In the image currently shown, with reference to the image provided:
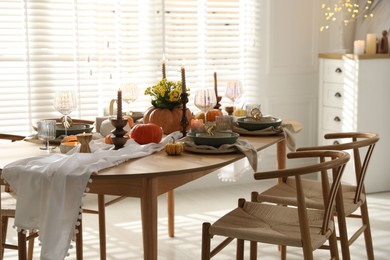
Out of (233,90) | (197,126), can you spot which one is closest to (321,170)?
(197,126)

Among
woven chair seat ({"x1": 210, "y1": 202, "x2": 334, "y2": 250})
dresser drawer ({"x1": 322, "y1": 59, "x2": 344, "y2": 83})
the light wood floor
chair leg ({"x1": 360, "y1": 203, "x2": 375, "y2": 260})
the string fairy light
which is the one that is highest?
the string fairy light

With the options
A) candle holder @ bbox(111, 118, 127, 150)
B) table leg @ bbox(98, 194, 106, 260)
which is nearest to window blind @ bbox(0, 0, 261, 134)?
table leg @ bbox(98, 194, 106, 260)

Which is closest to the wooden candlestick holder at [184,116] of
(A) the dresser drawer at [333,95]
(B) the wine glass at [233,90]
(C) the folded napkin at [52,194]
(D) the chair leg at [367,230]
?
(B) the wine glass at [233,90]

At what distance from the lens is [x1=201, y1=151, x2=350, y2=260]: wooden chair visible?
8.38 feet

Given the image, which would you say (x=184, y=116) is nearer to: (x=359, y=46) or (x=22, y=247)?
(x=22, y=247)

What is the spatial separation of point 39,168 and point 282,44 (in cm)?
329

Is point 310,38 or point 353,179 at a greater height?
point 310,38

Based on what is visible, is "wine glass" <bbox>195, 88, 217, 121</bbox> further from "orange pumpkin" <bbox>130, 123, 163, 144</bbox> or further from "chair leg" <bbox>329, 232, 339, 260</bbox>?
"chair leg" <bbox>329, 232, 339, 260</bbox>

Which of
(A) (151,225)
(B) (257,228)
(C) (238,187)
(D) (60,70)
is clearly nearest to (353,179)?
(C) (238,187)

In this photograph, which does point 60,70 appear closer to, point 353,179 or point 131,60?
point 131,60

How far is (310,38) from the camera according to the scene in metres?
5.51

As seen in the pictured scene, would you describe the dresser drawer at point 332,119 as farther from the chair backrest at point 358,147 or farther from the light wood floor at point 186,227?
the chair backrest at point 358,147

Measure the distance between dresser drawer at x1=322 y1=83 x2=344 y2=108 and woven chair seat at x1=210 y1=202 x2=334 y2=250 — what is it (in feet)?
7.63

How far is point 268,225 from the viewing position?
2775mm
